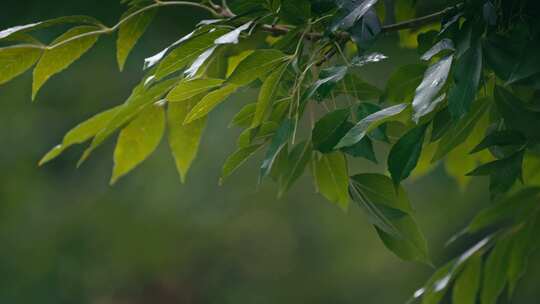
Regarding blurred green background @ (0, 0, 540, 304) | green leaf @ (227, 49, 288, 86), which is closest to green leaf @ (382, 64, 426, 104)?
green leaf @ (227, 49, 288, 86)

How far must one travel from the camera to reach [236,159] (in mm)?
530

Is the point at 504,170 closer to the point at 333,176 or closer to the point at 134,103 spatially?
the point at 333,176

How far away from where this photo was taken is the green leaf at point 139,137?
67 cm

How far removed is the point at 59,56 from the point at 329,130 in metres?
0.20

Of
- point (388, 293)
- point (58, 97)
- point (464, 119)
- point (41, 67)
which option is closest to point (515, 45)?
point (464, 119)

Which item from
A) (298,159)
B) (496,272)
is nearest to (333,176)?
(298,159)

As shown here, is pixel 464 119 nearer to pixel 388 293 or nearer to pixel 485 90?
pixel 485 90

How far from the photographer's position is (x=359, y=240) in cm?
264

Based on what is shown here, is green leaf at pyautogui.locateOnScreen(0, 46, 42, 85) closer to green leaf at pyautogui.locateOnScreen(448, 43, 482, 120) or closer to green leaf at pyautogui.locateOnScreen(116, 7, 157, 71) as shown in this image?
green leaf at pyautogui.locateOnScreen(116, 7, 157, 71)

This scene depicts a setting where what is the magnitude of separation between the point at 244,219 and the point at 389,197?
2144 mm

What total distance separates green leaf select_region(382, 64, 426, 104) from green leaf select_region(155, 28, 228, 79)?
5.3 inches

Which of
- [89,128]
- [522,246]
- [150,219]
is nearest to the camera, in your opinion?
[89,128]

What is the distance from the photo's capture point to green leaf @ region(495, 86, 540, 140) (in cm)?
51

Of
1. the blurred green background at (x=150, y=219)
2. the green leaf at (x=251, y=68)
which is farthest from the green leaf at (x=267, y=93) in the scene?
the blurred green background at (x=150, y=219)
